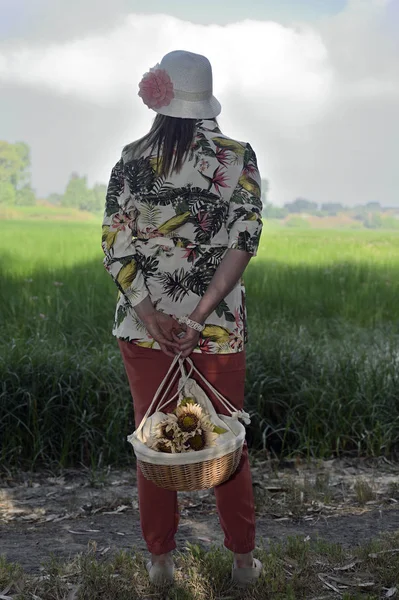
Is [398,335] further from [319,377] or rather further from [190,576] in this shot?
[190,576]

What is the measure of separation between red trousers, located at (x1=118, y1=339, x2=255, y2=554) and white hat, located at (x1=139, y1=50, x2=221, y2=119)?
0.67m

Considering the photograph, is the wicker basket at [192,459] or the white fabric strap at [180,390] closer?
the wicker basket at [192,459]

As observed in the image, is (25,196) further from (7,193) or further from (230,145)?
(230,145)

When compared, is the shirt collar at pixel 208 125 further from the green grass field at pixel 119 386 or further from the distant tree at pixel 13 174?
the distant tree at pixel 13 174

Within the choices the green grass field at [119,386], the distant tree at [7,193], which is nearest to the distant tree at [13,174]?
the distant tree at [7,193]

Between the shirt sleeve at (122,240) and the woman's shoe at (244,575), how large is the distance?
88cm

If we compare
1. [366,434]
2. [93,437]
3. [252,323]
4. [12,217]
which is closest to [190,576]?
[93,437]

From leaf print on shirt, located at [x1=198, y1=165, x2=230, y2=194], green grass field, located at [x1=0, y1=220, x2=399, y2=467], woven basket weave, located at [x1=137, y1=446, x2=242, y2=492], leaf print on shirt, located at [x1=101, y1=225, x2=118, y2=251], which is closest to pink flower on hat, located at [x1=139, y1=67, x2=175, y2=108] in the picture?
leaf print on shirt, located at [x1=198, y1=165, x2=230, y2=194]

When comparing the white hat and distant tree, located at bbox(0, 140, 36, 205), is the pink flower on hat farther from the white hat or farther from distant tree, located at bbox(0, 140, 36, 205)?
distant tree, located at bbox(0, 140, 36, 205)

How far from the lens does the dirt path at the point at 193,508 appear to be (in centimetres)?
317

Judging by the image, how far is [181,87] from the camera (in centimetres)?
234

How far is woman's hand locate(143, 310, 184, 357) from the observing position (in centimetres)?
232

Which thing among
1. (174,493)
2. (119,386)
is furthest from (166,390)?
(119,386)

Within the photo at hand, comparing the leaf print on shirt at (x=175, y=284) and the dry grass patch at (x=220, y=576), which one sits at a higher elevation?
the leaf print on shirt at (x=175, y=284)
